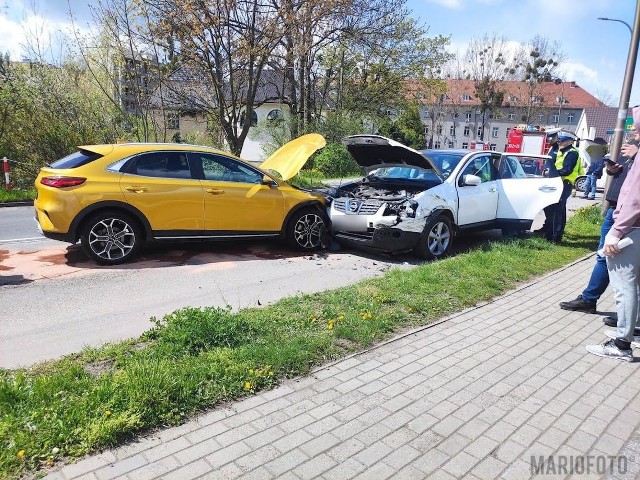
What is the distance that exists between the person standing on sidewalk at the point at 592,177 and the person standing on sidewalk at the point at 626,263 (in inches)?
658

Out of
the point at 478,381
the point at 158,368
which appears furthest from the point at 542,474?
the point at 158,368

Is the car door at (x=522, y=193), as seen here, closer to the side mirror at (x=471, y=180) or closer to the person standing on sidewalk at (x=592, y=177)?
the side mirror at (x=471, y=180)

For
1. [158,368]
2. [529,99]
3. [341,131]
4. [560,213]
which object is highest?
[529,99]

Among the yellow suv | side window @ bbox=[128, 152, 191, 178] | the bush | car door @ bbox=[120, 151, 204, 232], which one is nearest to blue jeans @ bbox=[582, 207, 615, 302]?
the yellow suv

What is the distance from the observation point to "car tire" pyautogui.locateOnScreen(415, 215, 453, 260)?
7.47 m

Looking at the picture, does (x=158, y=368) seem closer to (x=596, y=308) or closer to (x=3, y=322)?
(x=3, y=322)

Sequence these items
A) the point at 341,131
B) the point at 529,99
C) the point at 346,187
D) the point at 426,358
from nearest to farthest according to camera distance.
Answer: the point at 426,358, the point at 346,187, the point at 341,131, the point at 529,99

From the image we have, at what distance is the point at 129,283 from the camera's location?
5832 millimetres

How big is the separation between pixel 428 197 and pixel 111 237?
15.4 ft

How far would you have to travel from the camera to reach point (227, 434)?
2824 millimetres

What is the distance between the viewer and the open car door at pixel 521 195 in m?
8.49

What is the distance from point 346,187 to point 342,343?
189 inches

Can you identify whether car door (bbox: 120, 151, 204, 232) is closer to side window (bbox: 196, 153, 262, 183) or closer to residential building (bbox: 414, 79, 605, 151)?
side window (bbox: 196, 153, 262, 183)

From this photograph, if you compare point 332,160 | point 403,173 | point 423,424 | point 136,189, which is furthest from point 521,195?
point 332,160
